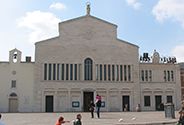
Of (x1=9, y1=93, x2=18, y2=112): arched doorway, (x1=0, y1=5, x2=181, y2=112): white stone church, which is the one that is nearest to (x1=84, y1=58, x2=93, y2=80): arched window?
(x1=0, y1=5, x2=181, y2=112): white stone church

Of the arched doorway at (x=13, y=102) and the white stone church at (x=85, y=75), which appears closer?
the arched doorway at (x=13, y=102)

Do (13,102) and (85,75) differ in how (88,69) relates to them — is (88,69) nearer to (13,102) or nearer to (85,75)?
(85,75)

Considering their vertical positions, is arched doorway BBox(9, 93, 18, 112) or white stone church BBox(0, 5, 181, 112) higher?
white stone church BBox(0, 5, 181, 112)

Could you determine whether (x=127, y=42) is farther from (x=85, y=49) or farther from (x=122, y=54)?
(x=85, y=49)

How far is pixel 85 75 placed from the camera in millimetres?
54188

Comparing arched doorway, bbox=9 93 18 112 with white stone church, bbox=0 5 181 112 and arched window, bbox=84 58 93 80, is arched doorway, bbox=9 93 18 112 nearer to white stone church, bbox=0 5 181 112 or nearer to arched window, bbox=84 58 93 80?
white stone church, bbox=0 5 181 112

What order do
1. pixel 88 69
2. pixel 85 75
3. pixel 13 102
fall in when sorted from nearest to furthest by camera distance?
pixel 13 102
pixel 85 75
pixel 88 69

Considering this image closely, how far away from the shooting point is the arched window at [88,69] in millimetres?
54281

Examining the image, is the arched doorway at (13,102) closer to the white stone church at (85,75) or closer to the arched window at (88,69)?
the white stone church at (85,75)

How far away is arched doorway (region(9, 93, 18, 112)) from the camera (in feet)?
170

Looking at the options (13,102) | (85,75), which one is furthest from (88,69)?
(13,102)

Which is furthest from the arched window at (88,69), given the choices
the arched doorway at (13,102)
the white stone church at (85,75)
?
the arched doorway at (13,102)

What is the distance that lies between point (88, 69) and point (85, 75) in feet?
3.53

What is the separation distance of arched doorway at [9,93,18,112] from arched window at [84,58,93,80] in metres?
11.0
